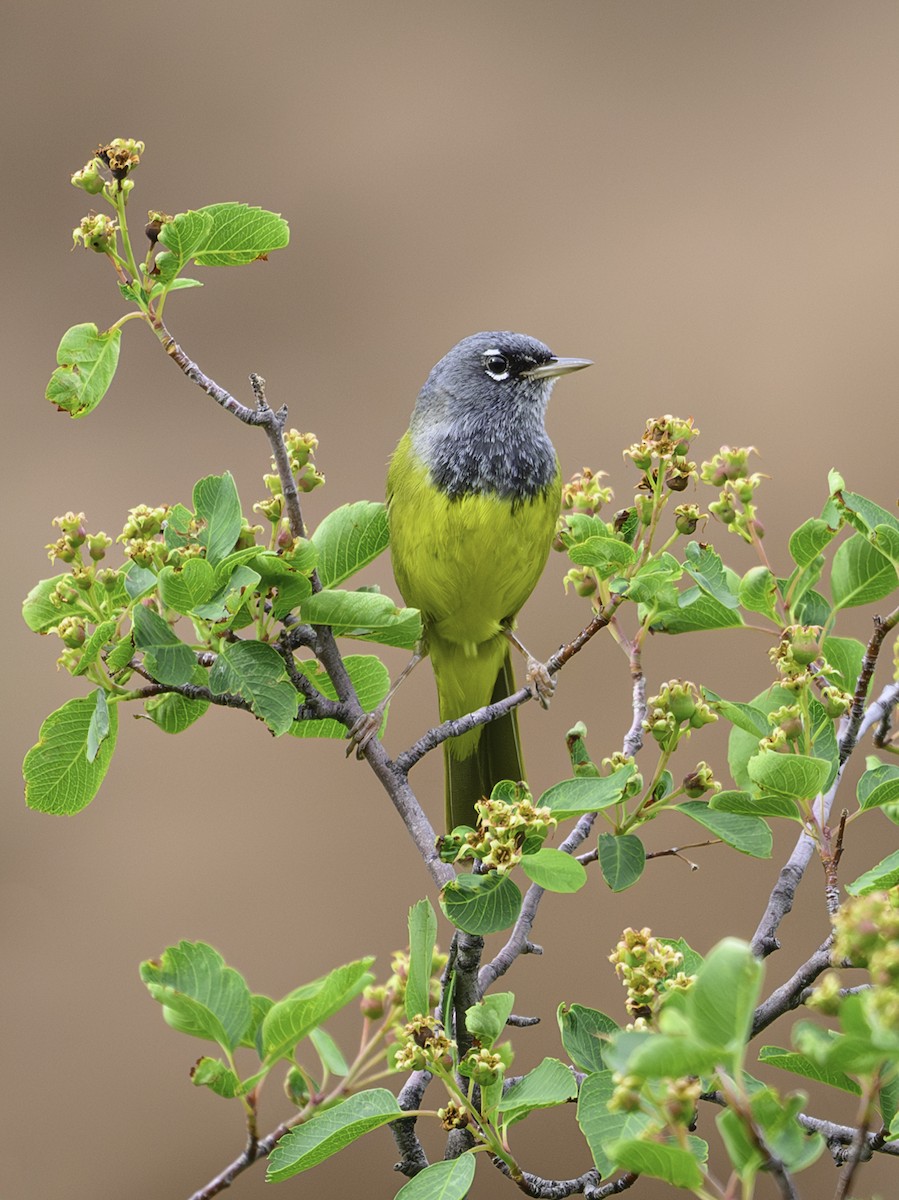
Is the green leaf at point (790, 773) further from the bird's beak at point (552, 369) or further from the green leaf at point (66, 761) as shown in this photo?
the bird's beak at point (552, 369)

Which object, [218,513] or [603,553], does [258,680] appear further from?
[603,553]

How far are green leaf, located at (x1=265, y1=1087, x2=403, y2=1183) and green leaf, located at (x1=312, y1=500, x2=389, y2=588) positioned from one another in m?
0.57

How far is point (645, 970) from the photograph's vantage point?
955 millimetres

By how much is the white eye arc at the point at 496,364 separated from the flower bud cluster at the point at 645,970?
1906mm

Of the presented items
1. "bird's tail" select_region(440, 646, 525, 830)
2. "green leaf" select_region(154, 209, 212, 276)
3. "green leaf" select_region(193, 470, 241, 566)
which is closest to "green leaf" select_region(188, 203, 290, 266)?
"green leaf" select_region(154, 209, 212, 276)

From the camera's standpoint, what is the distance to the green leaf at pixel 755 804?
117 cm

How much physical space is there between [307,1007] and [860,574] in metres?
0.77

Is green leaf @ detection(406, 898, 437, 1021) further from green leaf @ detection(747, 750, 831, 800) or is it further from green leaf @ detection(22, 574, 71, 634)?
green leaf @ detection(22, 574, 71, 634)

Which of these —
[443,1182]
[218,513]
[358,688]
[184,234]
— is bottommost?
[443,1182]

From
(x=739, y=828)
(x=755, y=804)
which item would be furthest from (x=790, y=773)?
A: (x=739, y=828)

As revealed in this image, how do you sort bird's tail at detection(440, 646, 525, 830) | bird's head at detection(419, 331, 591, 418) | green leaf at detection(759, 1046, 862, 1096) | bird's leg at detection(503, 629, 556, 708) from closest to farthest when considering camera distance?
green leaf at detection(759, 1046, 862, 1096) < bird's leg at detection(503, 629, 556, 708) < bird's tail at detection(440, 646, 525, 830) < bird's head at detection(419, 331, 591, 418)

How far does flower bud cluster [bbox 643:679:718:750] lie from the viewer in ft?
4.18

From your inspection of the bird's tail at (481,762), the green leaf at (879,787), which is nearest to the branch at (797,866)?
the green leaf at (879,787)

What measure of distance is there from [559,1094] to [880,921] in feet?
1.49
